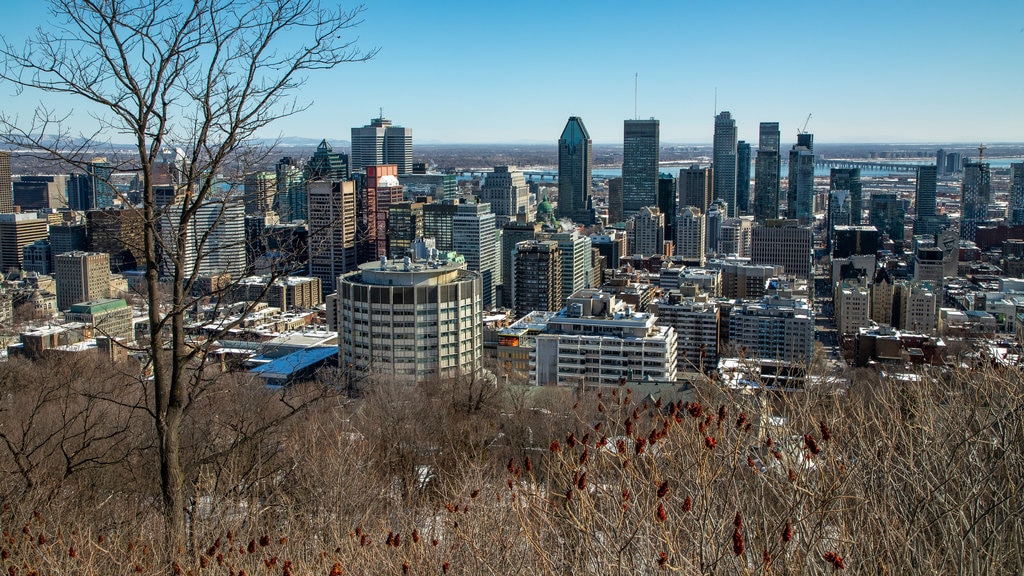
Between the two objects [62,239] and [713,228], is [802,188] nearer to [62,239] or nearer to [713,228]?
[713,228]

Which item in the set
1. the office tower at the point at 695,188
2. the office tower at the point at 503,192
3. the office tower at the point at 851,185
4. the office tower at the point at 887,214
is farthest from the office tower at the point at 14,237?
the office tower at the point at 851,185

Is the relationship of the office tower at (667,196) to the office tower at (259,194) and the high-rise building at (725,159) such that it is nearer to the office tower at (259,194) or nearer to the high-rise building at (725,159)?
the high-rise building at (725,159)

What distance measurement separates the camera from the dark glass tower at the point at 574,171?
7519 centimetres

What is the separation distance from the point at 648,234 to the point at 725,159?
30240mm

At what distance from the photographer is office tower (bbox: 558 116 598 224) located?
247ft

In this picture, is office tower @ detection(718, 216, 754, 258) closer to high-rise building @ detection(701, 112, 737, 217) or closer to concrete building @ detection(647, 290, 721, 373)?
A: high-rise building @ detection(701, 112, 737, 217)

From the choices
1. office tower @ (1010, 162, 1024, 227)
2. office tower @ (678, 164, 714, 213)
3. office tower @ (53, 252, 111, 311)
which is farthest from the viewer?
office tower @ (678, 164, 714, 213)

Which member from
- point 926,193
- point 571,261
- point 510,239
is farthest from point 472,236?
point 926,193

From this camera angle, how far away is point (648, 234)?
55688 mm

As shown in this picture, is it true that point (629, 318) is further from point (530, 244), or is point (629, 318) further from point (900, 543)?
point (900, 543)

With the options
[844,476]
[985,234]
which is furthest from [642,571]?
[985,234]

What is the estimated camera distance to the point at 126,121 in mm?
2969

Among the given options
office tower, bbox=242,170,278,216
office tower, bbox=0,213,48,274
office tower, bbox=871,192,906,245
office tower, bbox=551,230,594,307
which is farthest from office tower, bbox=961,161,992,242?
office tower, bbox=242,170,278,216

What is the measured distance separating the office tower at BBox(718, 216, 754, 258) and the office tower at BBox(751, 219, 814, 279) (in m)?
4.39
